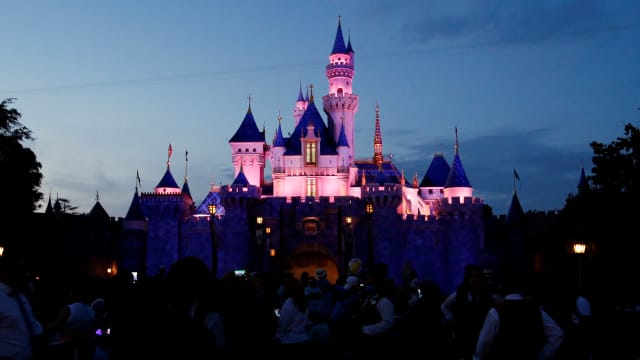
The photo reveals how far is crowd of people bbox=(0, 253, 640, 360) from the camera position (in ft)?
20.3

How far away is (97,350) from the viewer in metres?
10.7

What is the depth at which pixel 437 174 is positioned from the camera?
59562 mm

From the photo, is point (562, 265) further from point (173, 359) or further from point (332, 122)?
point (173, 359)

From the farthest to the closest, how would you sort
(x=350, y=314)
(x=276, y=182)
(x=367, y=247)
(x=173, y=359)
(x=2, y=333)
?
(x=276, y=182) → (x=367, y=247) → (x=350, y=314) → (x=2, y=333) → (x=173, y=359)

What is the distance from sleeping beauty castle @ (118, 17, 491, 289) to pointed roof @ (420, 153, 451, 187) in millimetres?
170

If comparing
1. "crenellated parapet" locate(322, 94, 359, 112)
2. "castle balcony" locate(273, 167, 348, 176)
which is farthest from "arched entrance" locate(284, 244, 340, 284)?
"crenellated parapet" locate(322, 94, 359, 112)

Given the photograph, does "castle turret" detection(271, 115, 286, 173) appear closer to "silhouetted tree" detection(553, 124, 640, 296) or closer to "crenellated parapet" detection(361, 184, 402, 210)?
"crenellated parapet" detection(361, 184, 402, 210)

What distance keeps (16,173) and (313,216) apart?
20.8 metres

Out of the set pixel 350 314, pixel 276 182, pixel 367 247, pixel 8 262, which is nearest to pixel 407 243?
Answer: pixel 367 247

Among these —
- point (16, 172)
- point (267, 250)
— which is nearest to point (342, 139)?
point (267, 250)

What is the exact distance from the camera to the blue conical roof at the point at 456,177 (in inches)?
2178

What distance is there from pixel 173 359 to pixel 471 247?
1904 inches

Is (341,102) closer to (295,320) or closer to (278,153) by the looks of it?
(278,153)

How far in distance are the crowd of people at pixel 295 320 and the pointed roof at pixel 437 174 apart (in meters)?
45.3
